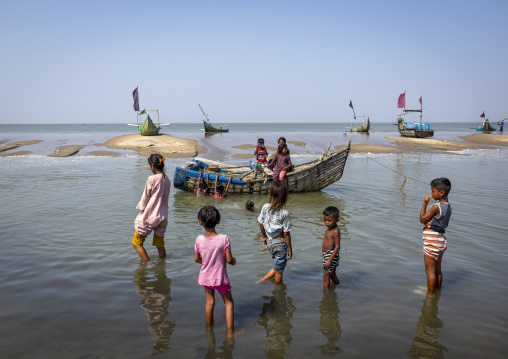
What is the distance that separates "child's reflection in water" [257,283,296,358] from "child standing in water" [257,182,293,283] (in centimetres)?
43

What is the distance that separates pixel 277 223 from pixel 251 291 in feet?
3.46

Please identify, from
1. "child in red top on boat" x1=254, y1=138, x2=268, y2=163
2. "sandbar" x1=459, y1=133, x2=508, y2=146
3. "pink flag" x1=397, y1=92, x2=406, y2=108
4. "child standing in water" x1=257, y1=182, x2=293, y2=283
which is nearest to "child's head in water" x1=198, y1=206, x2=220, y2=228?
"child standing in water" x1=257, y1=182, x2=293, y2=283

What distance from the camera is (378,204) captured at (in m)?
10.6

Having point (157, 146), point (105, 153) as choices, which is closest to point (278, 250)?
point (105, 153)

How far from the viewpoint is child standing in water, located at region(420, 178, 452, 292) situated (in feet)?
14.5

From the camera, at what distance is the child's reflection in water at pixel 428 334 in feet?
11.7

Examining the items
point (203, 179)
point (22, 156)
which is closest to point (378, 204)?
point (203, 179)

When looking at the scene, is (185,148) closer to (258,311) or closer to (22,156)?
(22,156)

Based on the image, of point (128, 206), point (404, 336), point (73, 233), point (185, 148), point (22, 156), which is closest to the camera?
point (404, 336)

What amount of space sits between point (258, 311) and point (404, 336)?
65.3 inches

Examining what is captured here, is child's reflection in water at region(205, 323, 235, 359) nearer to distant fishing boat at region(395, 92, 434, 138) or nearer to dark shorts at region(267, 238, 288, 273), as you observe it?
dark shorts at region(267, 238, 288, 273)

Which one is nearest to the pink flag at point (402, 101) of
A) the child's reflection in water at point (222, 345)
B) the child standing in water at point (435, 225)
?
the child standing in water at point (435, 225)

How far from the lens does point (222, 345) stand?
12.1ft

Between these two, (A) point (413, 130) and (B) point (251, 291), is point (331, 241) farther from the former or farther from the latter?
(A) point (413, 130)
